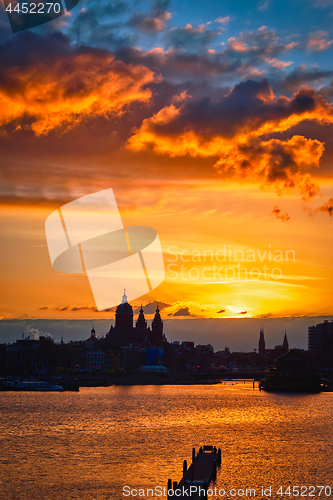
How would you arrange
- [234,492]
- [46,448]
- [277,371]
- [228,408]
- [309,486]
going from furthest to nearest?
[277,371], [228,408], [46,448], [309,486], [234,492]

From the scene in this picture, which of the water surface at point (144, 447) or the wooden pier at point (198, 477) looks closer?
the wooden pier at point (198, 477)

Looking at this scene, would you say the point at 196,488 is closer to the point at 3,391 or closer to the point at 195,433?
the point at 195,433

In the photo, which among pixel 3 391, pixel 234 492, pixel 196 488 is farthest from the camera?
pixel 3 391

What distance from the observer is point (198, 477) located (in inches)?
1540

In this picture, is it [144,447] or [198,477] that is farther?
[144,447]

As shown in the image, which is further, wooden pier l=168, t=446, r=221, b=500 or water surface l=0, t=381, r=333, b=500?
water surface l=0, t=381, r=333, b=500

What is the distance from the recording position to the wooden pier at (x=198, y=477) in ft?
113

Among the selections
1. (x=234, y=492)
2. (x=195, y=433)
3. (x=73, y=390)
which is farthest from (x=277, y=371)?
(x=234, y=492)

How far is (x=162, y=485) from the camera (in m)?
39.8

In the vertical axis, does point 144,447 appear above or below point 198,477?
below

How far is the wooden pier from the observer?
1355 inches

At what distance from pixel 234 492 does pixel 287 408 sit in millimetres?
64155

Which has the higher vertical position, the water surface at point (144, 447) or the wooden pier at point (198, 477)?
the wooden pier at point (198, 477)

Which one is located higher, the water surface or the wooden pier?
the wooden pier
